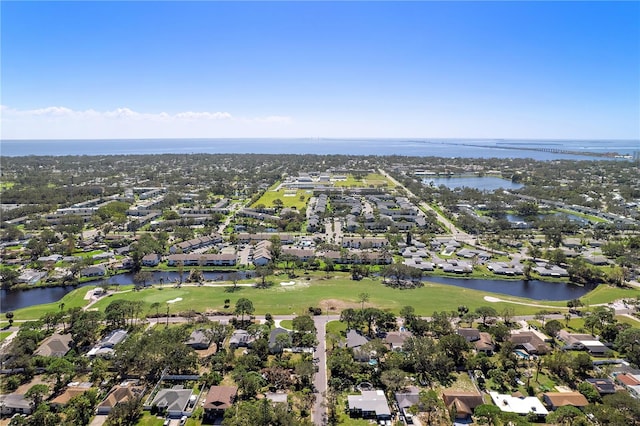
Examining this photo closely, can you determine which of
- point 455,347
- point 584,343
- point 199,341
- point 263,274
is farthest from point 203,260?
point 584,343

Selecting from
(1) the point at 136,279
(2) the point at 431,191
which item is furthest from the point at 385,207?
(1) the point at 136,279

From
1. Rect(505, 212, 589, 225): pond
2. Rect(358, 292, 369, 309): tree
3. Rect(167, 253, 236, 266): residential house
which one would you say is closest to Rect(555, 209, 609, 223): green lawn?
Rect(505, 212, 589, 225): pond

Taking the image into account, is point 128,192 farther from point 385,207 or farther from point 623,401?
point 623,401

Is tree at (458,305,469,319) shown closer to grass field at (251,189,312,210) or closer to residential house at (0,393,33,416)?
residential house at (0,393,33,416)

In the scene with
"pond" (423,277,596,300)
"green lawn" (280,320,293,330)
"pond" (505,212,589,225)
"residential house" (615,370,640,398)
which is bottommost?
"pond" (423,277,596,300)

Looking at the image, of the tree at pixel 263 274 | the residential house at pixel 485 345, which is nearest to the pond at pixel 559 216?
the residential house at pixel 485 345
